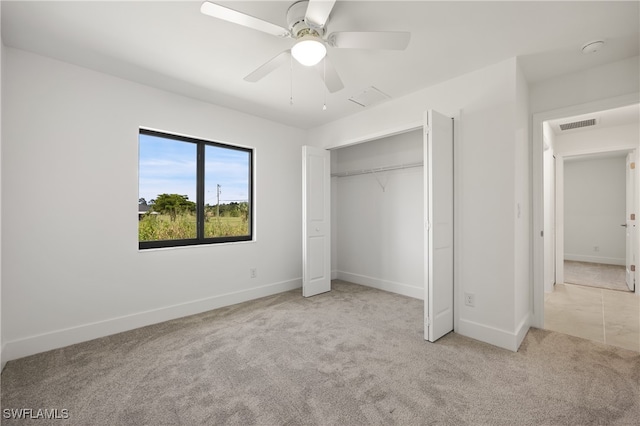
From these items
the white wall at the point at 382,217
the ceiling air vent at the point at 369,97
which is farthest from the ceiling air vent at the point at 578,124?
the ceiling air vent at the point at 369,97

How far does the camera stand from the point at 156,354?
243 cm

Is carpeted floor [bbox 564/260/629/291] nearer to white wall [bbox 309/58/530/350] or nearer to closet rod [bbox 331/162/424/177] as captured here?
white wall [bbox 309/58/530/350]

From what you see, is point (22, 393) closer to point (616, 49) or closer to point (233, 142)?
point (233, 142)

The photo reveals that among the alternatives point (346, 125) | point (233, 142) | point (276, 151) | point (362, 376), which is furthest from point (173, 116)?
point (362, 376)

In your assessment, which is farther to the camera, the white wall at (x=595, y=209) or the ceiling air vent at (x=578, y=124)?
the white wall at (x=595, y=209)

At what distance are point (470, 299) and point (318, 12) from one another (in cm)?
279

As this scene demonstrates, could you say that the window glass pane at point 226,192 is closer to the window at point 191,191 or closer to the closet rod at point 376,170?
the window at point 191,191

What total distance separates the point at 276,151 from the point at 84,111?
7.47 feet

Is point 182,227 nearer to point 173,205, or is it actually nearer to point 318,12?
point 173,205

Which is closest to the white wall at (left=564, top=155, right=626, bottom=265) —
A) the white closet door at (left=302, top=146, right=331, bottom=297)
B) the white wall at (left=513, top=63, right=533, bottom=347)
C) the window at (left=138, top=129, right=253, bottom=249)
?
the white wall at (left=513, top=63, right=533, bottom=347)

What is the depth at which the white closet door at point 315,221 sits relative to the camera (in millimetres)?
4086

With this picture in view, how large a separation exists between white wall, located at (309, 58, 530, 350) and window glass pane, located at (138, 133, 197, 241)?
307 centimetres

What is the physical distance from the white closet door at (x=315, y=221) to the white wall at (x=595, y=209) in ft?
19.9

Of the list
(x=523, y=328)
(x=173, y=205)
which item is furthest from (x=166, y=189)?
(x=523, y=328)
